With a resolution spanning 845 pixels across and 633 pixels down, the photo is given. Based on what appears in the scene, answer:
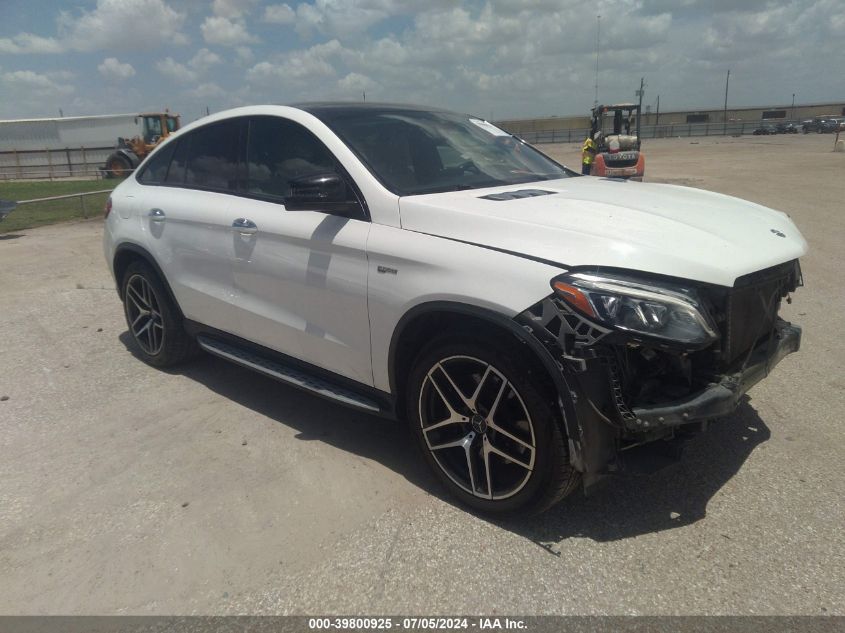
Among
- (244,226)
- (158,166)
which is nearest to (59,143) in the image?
(158,166)

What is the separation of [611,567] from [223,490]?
195cm

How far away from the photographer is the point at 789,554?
2684 millimetres

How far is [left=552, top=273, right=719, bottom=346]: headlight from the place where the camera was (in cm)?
243

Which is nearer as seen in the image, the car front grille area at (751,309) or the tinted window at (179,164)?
the car front grille area at (751,309)

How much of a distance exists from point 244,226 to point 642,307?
243 cm

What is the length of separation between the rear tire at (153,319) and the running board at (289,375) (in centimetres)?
43

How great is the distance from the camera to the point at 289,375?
3.78 meters

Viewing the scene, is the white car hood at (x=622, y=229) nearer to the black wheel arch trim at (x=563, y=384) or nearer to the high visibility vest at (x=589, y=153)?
the black wheel arch trim at (x=563, y=384)

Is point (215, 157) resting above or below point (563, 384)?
above

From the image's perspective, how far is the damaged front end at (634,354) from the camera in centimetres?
244

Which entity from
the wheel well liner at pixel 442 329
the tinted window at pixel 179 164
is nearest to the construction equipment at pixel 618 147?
the tinted window at pixel 179 164

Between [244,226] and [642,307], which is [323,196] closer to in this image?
[244,226]

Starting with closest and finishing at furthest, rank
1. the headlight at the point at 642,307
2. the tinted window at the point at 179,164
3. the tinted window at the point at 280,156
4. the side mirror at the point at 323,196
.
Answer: the headlight at the point at 642,307 < the side mirror at the point at 323,196 < the tinted window at the point at 280,156 < the tinted window at the point at 179,164

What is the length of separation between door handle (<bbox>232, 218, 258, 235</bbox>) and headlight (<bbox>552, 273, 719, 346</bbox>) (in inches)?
81.2
